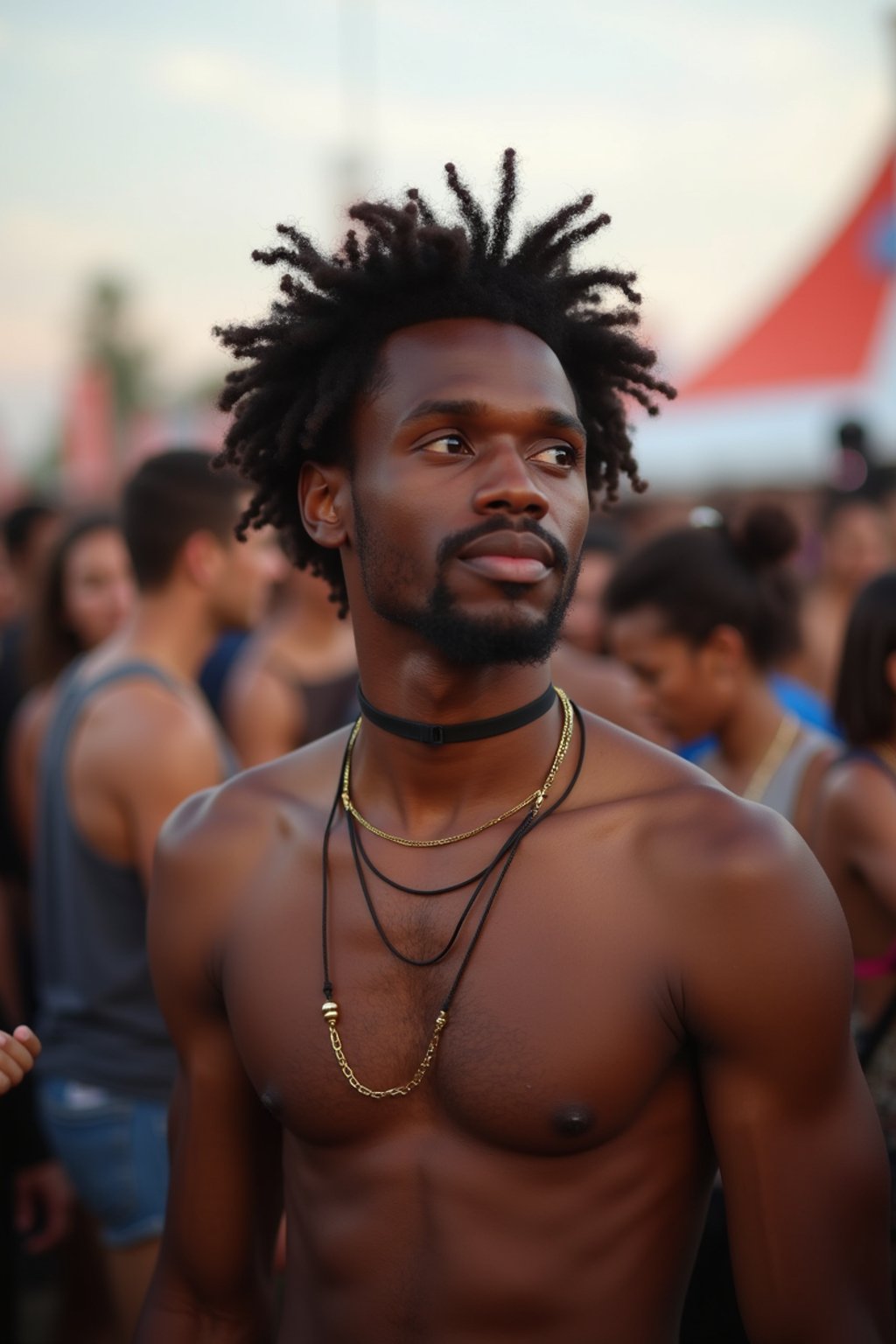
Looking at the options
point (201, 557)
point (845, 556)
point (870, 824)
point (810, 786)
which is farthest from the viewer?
point (845, 556)

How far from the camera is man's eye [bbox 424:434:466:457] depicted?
230cm

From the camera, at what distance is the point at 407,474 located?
2307 mm

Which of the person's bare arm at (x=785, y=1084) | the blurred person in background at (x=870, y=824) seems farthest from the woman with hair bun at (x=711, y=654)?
the person's bare arm at (x=785, y=1084)

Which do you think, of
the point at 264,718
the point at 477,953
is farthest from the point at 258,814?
the point at 264,718

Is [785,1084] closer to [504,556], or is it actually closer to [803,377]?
[504,556]

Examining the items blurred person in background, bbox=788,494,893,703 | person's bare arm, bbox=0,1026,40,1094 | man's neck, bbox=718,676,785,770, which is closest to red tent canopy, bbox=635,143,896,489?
blurred person in background, bbox=788,494,893,703

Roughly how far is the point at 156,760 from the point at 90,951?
57cm

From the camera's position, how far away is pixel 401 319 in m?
2.46

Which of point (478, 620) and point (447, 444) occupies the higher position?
point (447, 444)

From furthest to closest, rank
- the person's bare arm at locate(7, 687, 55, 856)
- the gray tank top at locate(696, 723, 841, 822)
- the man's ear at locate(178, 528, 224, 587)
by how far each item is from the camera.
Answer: the person's bare arm at locate(7, 687, 55, 856), the man's ear at locate(178, 528, 224, 587), the gray tank top at locate(696, 723, 841, 822)

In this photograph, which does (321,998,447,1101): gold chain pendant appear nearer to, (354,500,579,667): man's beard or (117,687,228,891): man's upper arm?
(354,500,579,667): man's beard

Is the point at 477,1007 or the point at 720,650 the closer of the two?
the point at 477,1007

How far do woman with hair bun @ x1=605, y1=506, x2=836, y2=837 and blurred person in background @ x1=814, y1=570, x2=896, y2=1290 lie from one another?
0.60 metres

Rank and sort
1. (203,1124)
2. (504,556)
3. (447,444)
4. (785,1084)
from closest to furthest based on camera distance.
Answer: (785,1084) → (504,556) → (447,444) → (203,1124)
